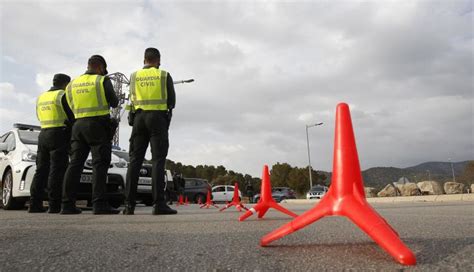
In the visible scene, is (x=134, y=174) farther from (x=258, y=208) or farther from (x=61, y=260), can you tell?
(x=61, y=260)

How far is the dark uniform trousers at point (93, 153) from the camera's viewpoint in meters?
5.38

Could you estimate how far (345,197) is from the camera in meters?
2.08

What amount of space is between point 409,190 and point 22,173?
67.9ft

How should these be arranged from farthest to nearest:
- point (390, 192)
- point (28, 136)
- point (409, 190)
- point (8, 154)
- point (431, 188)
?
point (390, 192) → point (409, 190) → point (431, 188) → point (28, 136) → point (8, 154)

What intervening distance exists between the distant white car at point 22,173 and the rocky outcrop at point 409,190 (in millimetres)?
18804

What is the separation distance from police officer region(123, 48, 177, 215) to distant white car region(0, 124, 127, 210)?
86.1 inches

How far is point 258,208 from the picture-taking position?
4.81 m

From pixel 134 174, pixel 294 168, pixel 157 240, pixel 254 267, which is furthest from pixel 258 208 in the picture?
pixel 294 168

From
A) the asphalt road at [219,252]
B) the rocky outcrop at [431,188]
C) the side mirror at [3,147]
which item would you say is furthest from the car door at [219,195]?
the asphalt road at [219,252]

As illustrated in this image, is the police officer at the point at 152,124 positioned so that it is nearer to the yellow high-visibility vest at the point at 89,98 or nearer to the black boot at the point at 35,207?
the yellow high-visibility vest at the point at 89,98

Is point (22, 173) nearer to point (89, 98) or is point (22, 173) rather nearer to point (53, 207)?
point (53, 207)

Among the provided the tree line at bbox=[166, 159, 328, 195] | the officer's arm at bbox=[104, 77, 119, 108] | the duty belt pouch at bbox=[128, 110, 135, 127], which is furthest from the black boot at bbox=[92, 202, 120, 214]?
the tree line at bbox=[166, 159, 328, 195]

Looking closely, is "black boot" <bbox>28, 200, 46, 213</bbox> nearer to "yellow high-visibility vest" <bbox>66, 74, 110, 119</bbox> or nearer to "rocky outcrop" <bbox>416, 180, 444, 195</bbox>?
"yellow high-visibility vest" <bbox>66, 74, 110, 119</bbox>

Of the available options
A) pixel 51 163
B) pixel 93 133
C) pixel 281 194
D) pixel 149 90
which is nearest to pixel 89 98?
pixel 93 133
